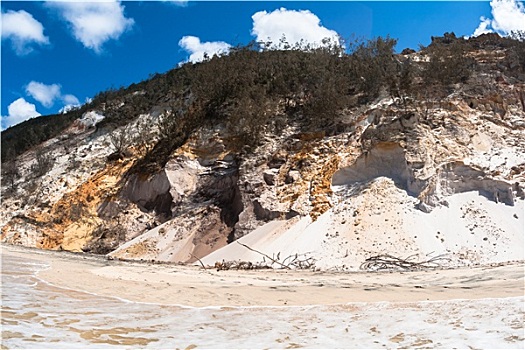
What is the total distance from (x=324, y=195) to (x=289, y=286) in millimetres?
7858

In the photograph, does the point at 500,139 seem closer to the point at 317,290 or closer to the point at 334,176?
the point at 334,176

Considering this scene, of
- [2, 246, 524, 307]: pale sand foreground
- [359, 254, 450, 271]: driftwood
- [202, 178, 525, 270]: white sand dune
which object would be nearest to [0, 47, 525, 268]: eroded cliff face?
[202, 178, 525, 270]: white sand dune

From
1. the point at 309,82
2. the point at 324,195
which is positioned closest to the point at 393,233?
the point at 324,195

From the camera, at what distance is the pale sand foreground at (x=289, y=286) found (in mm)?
7691

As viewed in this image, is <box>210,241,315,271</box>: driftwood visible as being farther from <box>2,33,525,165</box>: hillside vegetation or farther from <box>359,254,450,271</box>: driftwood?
<box>2,33,525,165</box>: hillside vegetation

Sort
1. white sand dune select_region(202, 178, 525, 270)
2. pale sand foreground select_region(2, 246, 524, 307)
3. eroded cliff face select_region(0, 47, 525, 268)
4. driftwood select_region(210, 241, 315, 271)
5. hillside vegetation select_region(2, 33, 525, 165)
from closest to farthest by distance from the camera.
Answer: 1. pale sand foreground select_region(2, 246, 524, 307)
2. white sand dune select_region(202, 178, 525, 270)
3. driftwood select_region(210, 241, 315, 271)
4. eroded cliff face select_region(0, 47, 525, 268)
5. hillside vegetation select_region(2, 33, 525, 165)

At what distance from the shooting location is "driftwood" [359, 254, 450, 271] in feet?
40.3

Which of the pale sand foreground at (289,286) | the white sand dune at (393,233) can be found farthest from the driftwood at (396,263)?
the pale sand foreground at (289,286)

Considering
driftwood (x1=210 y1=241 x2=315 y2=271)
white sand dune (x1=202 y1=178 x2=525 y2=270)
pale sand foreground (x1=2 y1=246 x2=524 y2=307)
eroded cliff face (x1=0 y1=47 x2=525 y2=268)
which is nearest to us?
pale sand foreground (x1=2 y1=246 x2=524 y2=307)

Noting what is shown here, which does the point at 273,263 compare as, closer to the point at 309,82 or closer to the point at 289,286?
the point at 289,286

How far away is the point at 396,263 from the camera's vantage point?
41.0 ft

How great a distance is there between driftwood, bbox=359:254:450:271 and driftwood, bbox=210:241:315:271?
1.68m

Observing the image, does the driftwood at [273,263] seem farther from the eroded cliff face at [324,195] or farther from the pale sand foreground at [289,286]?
the pale sand foreground at [289,286]

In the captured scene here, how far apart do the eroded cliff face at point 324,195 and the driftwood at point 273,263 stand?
38 cm
